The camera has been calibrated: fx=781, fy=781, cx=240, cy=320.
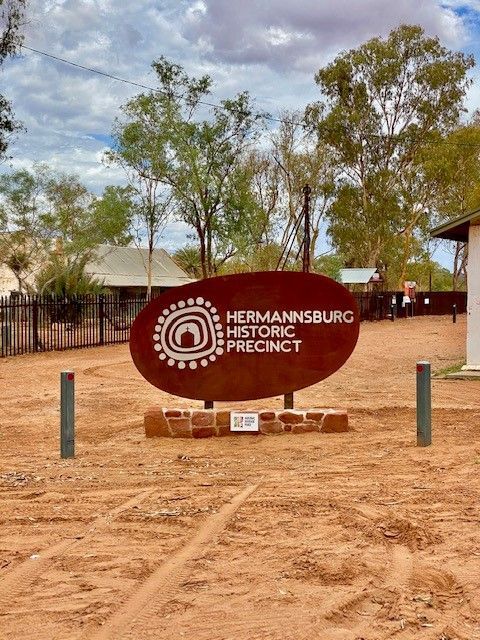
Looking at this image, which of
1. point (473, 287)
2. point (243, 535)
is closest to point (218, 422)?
point (243, 535)

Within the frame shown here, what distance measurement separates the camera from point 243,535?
5.49 meters

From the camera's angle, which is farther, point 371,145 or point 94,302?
point 371,145

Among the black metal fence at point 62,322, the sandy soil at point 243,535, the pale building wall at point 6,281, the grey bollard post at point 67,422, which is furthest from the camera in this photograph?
the pale building wall at point 6,281

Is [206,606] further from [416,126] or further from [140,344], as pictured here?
[416,126]

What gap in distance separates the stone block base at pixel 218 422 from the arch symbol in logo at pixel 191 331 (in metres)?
0.67

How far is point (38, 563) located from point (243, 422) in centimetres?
483

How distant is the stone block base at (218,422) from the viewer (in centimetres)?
958

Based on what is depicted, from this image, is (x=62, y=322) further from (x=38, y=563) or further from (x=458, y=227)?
(x=38, y=563)

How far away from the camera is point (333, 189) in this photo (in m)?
52.3

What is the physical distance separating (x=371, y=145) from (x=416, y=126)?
10.1 ft

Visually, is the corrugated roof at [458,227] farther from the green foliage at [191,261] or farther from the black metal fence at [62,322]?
the green foliage at [191,261]

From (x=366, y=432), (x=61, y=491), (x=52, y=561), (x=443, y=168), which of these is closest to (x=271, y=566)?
(x=52, y=561)

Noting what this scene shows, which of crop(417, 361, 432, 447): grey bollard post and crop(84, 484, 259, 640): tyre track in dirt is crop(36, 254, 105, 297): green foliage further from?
crop(84, 484, 259, 640): tyre track in dirt

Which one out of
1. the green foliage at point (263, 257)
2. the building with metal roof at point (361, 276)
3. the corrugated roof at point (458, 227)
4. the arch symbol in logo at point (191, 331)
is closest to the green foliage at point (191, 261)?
the green foliage at point (263, 257)
